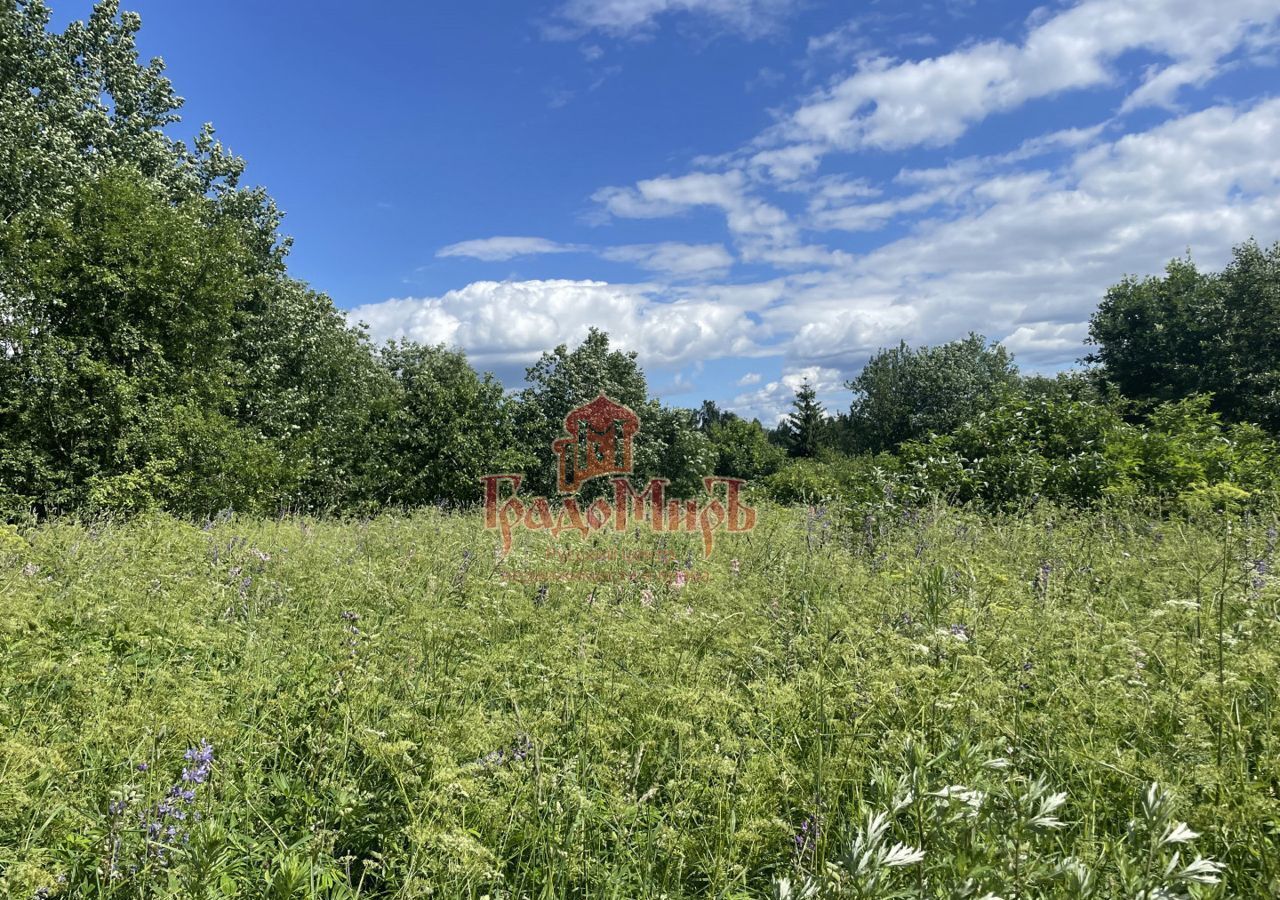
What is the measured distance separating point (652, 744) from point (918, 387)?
184 feet

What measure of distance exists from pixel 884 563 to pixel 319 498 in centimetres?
1823

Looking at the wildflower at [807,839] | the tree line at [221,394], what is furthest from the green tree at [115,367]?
the wildflower at [807,839]

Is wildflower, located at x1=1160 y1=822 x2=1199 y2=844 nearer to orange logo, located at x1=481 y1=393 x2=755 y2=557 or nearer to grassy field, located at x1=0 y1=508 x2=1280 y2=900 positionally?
grassy field, located at x1=0 y1=508 x2=1280 y2=900

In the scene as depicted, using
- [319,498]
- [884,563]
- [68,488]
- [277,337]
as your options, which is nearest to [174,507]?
[68,488]

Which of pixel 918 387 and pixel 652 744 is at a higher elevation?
pixel 918 387

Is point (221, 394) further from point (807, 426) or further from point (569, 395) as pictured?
point (807, 426)

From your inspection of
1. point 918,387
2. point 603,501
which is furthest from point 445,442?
point 918,387

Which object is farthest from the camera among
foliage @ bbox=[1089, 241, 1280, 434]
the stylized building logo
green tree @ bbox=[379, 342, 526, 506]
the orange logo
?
foliage @ bbox=[1089, 241, 1280, 434]

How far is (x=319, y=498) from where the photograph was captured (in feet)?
62.8

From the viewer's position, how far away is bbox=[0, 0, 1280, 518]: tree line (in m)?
8.62

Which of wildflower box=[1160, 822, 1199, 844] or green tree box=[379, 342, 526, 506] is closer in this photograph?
wildflower box=[1160, 822, 1199, 844]

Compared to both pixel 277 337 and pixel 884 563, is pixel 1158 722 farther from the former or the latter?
pixel 277 337

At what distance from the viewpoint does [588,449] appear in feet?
57.6

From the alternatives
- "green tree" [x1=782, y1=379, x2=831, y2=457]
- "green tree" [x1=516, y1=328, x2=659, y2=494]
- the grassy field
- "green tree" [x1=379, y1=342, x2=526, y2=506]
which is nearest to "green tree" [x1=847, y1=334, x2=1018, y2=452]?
"green tree" [x1=782, y1=379, x2=831, y2=457]
